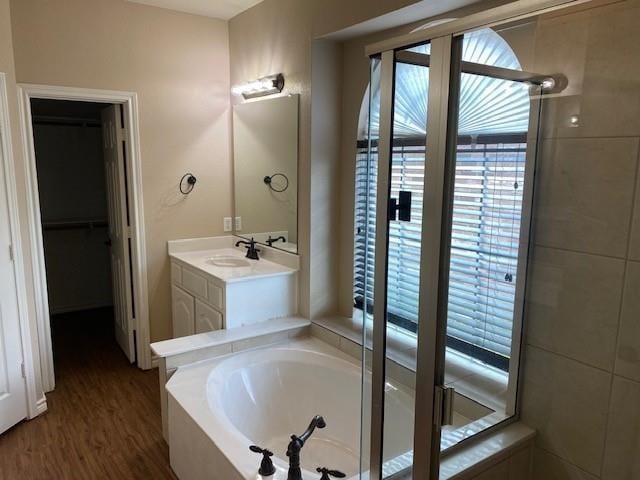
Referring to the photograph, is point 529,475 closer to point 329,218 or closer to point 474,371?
point 474,371

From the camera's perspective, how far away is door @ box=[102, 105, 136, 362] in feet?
11.8

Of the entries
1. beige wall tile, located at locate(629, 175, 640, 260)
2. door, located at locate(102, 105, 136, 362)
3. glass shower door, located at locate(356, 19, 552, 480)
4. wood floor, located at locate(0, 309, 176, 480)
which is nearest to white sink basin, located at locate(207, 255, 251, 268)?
door, located at locate(102, 105, 136, 362)

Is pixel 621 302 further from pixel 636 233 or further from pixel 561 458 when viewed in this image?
pixel 561 458

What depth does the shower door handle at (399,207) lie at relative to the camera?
5.03ft

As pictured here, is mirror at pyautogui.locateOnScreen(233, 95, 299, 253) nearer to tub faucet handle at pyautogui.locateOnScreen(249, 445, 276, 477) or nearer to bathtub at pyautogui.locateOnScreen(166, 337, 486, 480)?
bathtub at pyautogui.locateOnScreen(166, 337, 486, 480)

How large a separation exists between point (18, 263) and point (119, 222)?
1012mm

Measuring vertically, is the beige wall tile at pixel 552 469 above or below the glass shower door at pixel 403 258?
below

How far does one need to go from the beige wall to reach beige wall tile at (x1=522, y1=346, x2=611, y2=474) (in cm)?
278

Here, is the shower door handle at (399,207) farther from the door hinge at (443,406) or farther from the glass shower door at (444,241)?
the door hinge at (443,406)

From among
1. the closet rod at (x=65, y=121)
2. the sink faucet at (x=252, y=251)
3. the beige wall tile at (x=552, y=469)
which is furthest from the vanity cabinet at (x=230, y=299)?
the closet rod at (x=65, y=121)

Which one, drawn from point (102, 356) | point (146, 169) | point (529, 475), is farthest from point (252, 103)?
point (529, 475)

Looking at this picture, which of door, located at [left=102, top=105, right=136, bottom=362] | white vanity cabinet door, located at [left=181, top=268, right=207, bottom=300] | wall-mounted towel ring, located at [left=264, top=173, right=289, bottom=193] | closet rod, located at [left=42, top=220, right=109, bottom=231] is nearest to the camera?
white vanity cabinet door, located at [left=181, top=268, right=207, bottom=300]

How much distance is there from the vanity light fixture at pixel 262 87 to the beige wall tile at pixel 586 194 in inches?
80.9

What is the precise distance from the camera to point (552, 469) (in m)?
1.83
